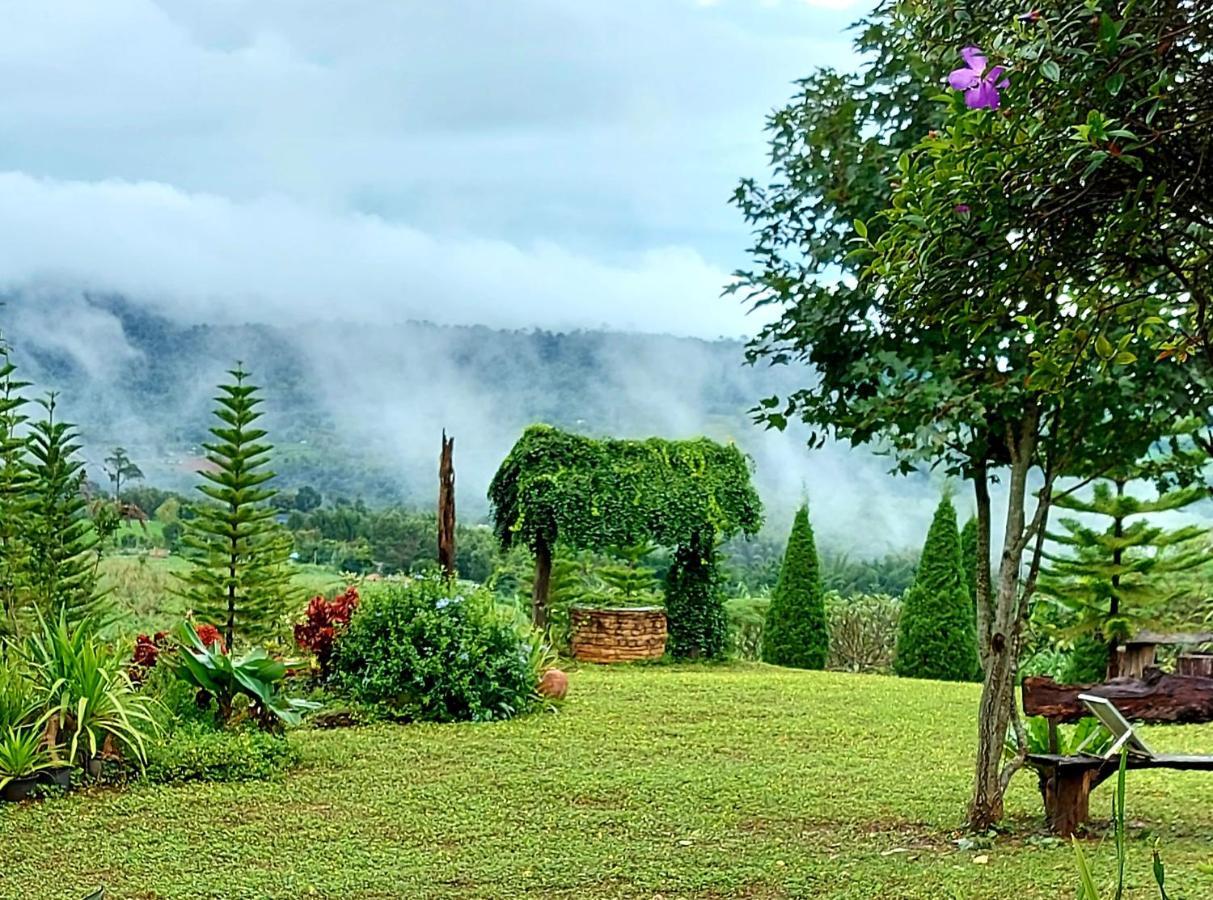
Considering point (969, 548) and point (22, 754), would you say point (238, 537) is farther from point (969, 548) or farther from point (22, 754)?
point (969, 548)

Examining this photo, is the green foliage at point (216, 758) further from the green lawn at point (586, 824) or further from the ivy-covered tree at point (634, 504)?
the ivy-covered tree at point (634, 504)

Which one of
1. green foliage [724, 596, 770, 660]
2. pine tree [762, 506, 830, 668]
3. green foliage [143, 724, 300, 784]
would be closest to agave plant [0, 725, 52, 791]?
green foliage [143, 724, 300, 784]

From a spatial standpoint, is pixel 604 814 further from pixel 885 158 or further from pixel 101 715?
pixel 885 158

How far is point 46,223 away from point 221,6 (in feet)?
15.4

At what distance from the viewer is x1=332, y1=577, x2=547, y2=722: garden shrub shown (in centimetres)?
745

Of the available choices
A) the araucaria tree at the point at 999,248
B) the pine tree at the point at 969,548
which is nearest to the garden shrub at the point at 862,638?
the pine tree at the point at 969,548

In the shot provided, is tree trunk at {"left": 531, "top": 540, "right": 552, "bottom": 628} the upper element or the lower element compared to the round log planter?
upper

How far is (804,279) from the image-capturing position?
4238mm

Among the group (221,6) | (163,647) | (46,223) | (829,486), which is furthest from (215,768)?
(46,223)

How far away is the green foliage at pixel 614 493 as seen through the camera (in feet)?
39.1

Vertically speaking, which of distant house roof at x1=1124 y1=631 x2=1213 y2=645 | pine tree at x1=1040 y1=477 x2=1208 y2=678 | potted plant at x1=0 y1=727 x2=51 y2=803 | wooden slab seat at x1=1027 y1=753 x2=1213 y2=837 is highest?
pine tree at x1=1040 y1=477 x2=1208 y2=678

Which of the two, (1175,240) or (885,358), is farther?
(885,358)

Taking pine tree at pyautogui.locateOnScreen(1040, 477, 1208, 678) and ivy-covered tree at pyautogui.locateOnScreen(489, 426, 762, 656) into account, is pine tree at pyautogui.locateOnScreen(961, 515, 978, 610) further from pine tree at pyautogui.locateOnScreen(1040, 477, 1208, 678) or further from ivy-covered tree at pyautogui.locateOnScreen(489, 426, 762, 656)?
ivy-covered tree at pyautogui.locateOnScreen(489, 426, 762, 656)

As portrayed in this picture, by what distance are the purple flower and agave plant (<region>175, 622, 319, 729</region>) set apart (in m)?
5.02
